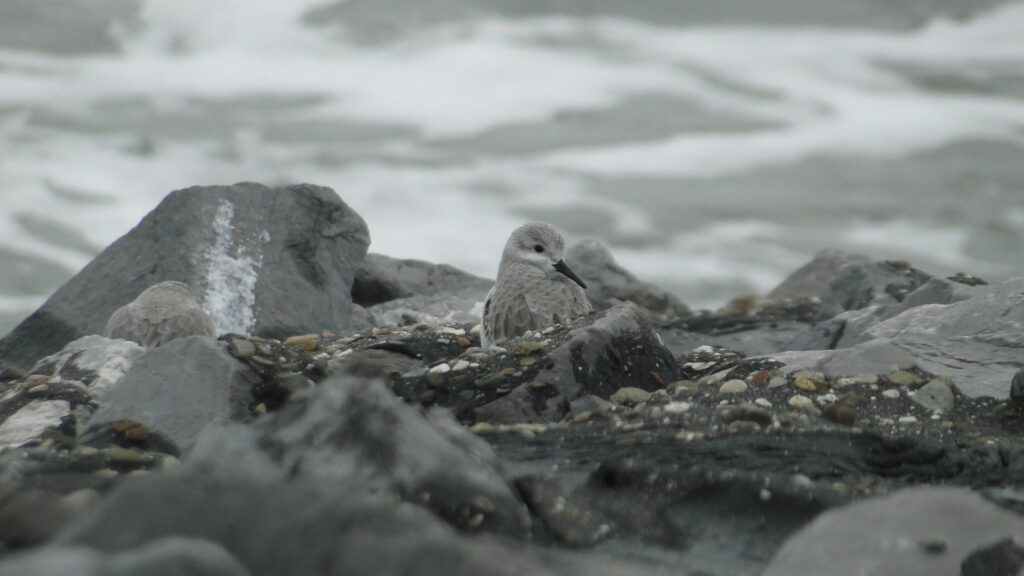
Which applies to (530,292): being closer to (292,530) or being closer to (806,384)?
(806,384)

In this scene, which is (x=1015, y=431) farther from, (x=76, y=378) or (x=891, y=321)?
(x=76, y=378)

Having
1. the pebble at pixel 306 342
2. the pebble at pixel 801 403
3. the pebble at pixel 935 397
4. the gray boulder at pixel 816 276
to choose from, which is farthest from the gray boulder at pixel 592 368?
the gray boulder at pixel 816 276

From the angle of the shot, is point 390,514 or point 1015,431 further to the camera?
point 1015,431

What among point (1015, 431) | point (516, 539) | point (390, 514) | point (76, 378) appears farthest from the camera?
point (76, 378)

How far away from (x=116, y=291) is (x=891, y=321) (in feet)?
21.3

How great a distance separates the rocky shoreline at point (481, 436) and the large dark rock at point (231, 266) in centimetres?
3

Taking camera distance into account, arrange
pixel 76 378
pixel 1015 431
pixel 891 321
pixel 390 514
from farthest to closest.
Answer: pixel 891 321, pixel 76 378, pixel 1015 431, pixel 390 514

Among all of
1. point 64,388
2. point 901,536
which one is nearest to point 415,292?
point 64,388

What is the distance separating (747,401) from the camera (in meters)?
6.58

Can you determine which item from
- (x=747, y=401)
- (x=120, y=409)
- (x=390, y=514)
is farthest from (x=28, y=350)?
(x=390, y=514)

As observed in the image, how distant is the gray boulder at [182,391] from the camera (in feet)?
21.0

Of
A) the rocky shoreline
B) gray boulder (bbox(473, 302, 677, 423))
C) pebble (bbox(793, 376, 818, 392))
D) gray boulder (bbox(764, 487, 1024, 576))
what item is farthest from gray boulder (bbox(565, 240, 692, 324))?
gray boulder (bbox(764, 487, 1024, 576))

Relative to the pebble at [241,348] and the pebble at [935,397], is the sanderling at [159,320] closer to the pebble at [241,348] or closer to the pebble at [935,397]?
the pebble at [241,348]

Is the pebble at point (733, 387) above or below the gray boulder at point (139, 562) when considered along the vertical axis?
below
